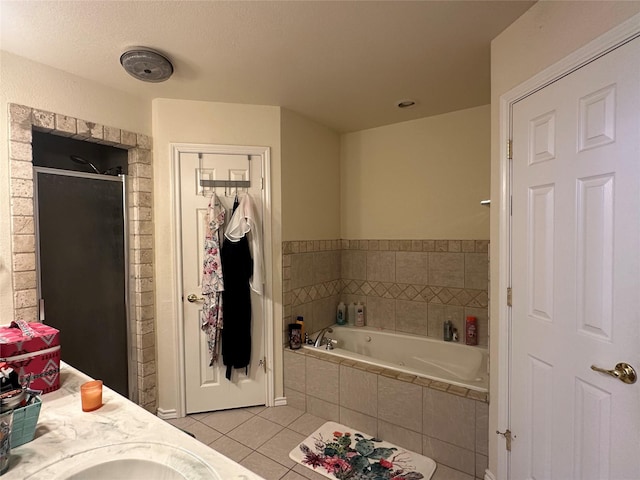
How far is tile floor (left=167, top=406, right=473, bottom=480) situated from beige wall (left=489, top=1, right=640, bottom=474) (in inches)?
38.9

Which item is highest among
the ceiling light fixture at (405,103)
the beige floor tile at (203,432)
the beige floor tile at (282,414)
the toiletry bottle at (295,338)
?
the ceiling light fixture at (405,103)

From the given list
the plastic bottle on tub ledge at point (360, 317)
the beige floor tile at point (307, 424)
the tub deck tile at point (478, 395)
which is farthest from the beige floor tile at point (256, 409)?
the tub deck tile at point (478, 395)

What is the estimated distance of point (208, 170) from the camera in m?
2.59

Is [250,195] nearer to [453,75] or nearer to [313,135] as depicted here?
[313,135]

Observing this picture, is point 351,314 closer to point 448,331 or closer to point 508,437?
point 448,331

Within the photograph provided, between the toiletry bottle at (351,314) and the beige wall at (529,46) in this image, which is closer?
the beige wall at (529,46)

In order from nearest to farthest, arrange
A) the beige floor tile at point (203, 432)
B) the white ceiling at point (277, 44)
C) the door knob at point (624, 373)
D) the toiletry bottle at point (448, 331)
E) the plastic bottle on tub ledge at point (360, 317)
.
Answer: the door knob at point (624, 373) < the white ceiling at point (277, 44) < the beige floor tile at point (203, 432) < the toiletry bottle at point (448, 331) < the plastic bottle on tub ledge at point (360, 317)

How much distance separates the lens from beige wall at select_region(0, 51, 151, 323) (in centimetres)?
185

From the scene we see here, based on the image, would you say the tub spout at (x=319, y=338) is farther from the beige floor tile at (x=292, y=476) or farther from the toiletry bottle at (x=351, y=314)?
the beige floor tile at (x=292, y=476)

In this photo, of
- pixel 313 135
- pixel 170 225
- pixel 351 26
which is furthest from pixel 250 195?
pixel 351 26

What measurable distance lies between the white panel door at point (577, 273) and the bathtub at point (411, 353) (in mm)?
861

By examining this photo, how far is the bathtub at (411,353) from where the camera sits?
2623 mm

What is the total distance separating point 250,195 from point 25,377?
1744mm

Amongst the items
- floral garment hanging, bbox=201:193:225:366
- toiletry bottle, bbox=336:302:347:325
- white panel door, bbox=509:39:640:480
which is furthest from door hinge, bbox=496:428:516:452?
floral garment hanging, bbox=201:193:225:366
